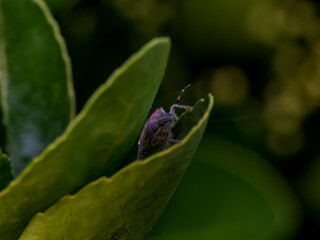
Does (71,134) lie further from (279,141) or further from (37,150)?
(279,141)

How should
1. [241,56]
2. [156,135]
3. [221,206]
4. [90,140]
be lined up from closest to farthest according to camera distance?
[90,140] < [156,135] < [221,206] < [241,56]

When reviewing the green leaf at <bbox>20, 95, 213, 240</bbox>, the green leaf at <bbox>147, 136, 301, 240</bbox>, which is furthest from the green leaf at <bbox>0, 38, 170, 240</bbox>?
the green leaf at <bbox>147, 136, 301, 240</bbox>

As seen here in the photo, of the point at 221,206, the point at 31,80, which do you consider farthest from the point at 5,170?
the point at 221,206

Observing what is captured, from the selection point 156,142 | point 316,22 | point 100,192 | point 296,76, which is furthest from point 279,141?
point 100,192

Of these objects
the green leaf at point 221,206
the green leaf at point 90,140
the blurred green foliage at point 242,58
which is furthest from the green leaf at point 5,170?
the blurred green foliage at point 242,58

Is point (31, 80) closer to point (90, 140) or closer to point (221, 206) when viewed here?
point (90, 140)

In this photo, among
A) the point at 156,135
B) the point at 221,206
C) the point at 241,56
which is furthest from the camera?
the point at 241,56

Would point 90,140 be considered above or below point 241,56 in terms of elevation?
above
